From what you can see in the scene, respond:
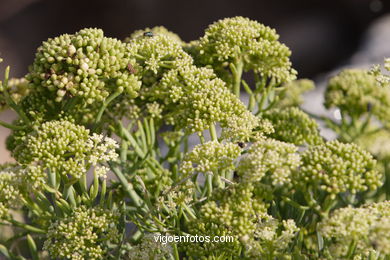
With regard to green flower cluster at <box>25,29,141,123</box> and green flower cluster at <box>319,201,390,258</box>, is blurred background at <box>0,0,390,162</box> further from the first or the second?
green flower cluster at <box>319,201,390,258</box>

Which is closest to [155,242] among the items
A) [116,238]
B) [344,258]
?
[116,238]

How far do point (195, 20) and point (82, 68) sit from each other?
7.39 feet

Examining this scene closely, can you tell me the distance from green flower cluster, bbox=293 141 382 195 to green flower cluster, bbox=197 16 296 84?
0.36 m

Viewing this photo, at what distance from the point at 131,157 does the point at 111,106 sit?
16 centimetres

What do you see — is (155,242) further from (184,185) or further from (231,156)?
(231,156)

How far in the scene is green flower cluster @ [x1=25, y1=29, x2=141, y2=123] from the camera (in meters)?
0.87

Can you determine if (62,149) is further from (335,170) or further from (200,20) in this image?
(200,20)

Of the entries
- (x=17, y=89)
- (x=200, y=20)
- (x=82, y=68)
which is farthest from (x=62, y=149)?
(x=200, y=20)

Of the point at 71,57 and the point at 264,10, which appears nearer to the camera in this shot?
the point at 71,57

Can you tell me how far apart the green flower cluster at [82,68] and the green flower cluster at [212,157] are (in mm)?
212

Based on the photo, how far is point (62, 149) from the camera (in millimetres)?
852

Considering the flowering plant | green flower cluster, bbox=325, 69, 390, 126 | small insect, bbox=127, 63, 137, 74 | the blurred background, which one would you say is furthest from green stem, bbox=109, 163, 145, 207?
the blurred background

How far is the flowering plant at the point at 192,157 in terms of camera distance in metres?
0.76

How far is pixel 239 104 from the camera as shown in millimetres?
943
